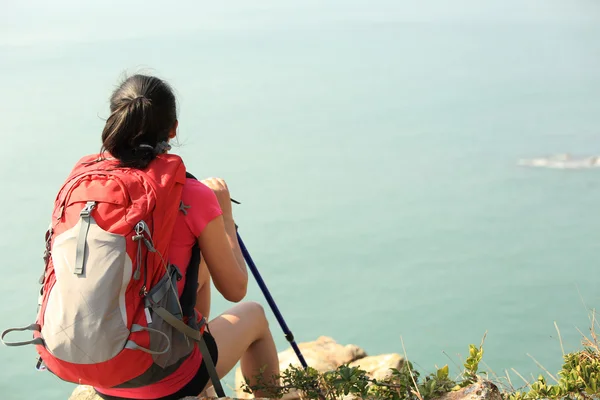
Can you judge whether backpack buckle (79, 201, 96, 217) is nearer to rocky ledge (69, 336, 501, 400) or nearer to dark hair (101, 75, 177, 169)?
dark hair (101, 75, 177, 169)

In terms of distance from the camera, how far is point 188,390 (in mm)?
1638

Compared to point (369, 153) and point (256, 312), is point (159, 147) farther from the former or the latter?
point (369, 153)

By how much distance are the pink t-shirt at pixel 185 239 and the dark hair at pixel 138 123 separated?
4.6 inches

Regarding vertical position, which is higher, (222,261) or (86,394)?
(222,261)

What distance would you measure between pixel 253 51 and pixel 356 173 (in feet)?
15.9

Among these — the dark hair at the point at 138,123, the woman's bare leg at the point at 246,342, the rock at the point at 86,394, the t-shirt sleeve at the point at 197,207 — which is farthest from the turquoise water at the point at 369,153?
the rock at the point at 86,394

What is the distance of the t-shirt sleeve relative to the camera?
63.1 inches

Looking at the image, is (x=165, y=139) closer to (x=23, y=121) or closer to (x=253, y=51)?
(x=23, y=121)

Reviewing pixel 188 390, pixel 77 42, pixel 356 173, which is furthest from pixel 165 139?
pixel 77 42

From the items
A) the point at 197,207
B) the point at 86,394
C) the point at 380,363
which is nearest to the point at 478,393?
the point at 197,207

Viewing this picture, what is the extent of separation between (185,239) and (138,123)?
27 cm

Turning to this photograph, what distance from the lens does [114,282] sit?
57.2 inches

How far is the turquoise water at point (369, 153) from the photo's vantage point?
205 inches

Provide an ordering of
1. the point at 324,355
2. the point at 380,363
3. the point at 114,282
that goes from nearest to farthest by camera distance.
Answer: the point at 114,282 → the point at 380,363 → the point at 324,355
